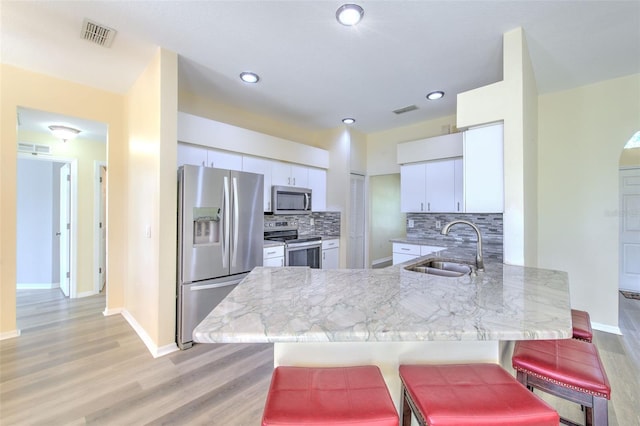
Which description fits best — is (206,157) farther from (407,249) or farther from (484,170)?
(407,249)

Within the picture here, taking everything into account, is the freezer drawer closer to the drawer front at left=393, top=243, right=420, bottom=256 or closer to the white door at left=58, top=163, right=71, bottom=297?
the drawer front at left=393, top=243, right=420, bottom=256

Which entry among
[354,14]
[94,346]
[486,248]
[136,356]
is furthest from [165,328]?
[486,248]

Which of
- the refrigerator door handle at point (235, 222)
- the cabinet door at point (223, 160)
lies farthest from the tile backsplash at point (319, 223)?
the refrigerator door handle at point (235, 222)

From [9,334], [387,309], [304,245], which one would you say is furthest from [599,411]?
[9,334]

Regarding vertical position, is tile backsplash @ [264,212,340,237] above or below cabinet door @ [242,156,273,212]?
below

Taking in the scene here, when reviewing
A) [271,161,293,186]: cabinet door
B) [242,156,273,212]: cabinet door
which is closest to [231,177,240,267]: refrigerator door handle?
[242,156,273,212]: cabinet door

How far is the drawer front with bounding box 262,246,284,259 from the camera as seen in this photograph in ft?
10.9

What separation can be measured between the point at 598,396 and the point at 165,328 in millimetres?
2865

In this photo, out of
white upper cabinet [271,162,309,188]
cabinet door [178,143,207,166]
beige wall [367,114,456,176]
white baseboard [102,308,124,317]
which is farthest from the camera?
beige wall [367,114,456,176]

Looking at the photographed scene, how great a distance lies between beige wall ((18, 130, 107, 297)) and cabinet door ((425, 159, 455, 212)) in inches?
205

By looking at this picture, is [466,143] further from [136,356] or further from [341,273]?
[136,356]

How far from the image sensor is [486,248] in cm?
357

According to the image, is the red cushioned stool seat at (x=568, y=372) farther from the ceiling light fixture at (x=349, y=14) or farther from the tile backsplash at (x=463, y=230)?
the ceiling light fixture at (x=349, y=14)

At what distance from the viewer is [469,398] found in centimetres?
91
